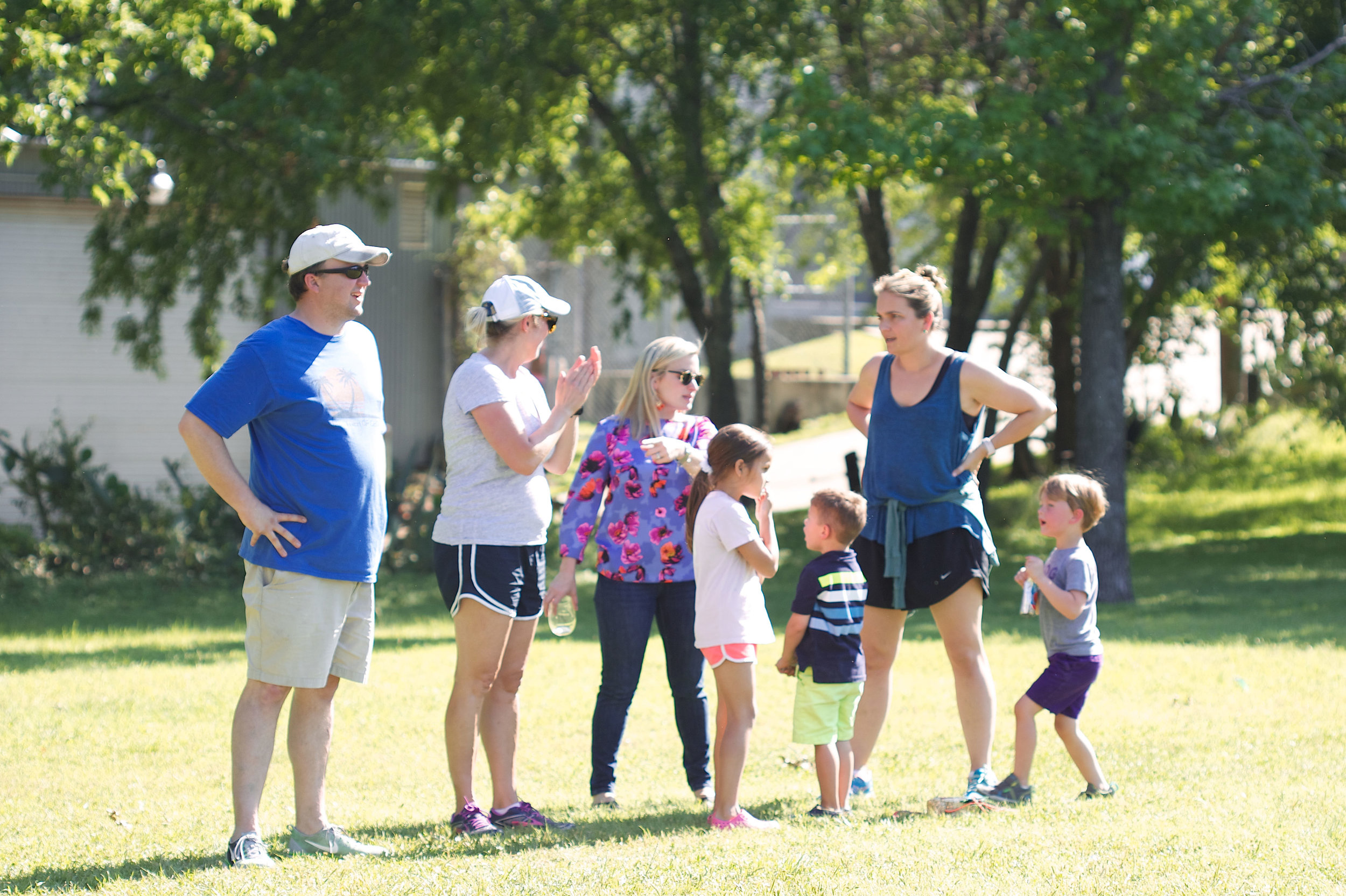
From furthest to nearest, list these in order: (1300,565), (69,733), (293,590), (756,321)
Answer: (756,321) < (1300,565) < (69,733) < (293,590)

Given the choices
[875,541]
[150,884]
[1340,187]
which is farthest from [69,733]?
[1340,187]

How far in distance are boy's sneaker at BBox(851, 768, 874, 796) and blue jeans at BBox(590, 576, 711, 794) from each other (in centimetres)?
61

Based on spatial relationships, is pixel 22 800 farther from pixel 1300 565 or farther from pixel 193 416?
pixel 1300 565

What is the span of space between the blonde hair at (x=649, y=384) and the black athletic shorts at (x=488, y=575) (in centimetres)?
72

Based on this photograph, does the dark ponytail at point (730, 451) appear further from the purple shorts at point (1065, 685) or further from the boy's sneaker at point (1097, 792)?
the boy's sneaker at point (1097, 792)

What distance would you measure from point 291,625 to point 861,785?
247cm

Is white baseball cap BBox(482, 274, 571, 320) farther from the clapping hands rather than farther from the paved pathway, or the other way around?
the paved pathway

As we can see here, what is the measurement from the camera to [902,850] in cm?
416

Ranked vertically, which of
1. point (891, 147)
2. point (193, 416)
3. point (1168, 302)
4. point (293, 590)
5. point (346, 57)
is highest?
point (346, 57)

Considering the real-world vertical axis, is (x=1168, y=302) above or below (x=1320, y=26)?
below

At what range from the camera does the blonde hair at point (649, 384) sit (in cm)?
496

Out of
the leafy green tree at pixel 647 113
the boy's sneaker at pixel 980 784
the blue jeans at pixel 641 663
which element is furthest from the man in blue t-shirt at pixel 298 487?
the leafy green tree at pixel 647 113

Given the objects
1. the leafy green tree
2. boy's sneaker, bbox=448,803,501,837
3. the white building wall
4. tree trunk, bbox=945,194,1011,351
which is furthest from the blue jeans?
tree trunk, bbox=945,194,1011,351

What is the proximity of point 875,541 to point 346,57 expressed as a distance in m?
9.43
